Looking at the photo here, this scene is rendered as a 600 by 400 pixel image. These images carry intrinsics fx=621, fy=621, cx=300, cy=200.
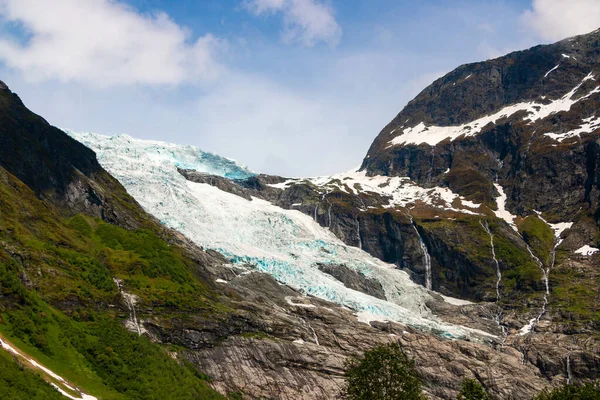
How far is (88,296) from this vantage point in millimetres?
94000

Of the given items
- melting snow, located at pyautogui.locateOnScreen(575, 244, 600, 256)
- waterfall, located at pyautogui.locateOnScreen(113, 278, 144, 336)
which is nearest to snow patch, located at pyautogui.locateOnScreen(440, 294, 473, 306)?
melting snow, located at pyautogui.locateOnScreen(575, 244, 600, 256)

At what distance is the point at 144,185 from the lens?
185750 millimetres

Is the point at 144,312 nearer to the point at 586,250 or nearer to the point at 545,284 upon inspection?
the point at 545,284

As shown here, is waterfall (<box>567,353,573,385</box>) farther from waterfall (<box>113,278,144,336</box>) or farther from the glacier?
waterfall (<box>113,278,144,336</box>)

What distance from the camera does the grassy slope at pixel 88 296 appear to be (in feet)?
229

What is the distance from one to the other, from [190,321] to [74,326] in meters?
29.1

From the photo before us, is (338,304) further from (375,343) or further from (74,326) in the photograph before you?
(74,326)

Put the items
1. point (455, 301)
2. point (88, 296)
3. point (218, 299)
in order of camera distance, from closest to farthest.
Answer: point (88, 296) < point (218, 299) < point (455, 301)

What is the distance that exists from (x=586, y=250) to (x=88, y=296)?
158 metres

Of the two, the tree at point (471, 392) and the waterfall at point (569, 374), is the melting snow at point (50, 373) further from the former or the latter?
the waterfall at point (569, 374)

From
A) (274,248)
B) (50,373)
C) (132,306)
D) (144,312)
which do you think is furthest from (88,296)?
(274,248)

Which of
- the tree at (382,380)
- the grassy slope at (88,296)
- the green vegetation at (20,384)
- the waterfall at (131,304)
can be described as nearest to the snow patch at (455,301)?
the grassy slope at (88,296)

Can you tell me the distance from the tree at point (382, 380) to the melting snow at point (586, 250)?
498 ft

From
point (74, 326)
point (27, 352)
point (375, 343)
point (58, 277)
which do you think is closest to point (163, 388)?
point (74, 326)
